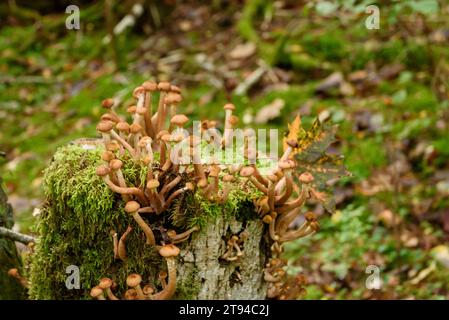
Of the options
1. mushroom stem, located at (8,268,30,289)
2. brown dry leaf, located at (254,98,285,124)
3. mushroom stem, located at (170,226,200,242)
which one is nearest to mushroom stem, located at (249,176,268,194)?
mushroom stem, located at (170,226,200,242)

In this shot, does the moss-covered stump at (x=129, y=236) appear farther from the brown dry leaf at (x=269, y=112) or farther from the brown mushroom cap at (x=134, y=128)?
the brown dry leaf at (x=269, y=112)

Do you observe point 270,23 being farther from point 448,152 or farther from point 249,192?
point 249,192

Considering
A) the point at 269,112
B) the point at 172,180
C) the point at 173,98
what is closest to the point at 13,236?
the point at 172,180

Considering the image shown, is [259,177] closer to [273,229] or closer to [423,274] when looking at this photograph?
[273,229]

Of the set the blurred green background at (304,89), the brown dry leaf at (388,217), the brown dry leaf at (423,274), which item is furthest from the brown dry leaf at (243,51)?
the brown dry leaf at (423,274)
